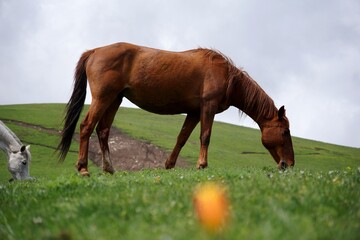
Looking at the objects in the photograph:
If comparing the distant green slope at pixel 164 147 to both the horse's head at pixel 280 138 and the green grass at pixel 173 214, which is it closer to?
the horse's head at pixel 280 138

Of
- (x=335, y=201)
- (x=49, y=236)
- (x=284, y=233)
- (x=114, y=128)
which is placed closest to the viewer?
(x=284, y=233)

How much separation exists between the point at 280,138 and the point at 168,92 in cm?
413

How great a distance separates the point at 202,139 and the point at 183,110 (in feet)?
3.85

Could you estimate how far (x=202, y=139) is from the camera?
12.6 meters

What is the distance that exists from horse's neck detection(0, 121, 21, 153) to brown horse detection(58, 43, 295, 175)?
5.40m

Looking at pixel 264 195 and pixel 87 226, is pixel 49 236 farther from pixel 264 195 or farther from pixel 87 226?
pixel 264 195

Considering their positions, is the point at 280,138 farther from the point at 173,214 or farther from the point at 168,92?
the point at 173,214

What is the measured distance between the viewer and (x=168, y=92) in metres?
12.2

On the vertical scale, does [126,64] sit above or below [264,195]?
above

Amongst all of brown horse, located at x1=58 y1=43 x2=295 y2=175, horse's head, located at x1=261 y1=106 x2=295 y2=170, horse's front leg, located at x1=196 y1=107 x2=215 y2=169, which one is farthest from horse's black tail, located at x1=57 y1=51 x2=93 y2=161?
horse's head, located at x1=261 y1=106 x2=295 y2=170

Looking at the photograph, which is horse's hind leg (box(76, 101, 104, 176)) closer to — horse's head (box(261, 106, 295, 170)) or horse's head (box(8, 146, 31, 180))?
horse's head (box(261, 106, 295, 170))

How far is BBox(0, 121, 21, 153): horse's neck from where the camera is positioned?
656 inches

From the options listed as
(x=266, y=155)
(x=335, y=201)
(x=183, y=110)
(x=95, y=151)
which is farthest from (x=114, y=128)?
(x=335, y=201)

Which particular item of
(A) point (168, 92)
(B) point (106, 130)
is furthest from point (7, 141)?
(A) point (168, 92)
